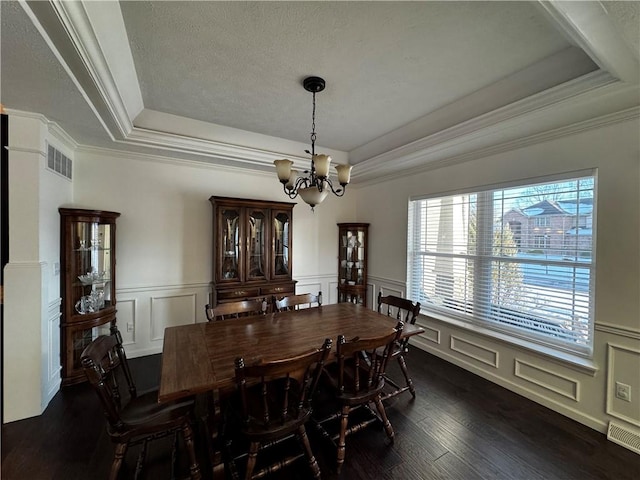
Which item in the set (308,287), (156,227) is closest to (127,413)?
(156,227)

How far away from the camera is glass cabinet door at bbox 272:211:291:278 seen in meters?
3.89

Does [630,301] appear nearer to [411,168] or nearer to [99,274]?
[411,168]

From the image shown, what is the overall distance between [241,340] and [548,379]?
9.31 feet

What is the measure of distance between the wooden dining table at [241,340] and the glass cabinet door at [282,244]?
3.88 feet

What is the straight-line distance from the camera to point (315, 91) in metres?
2.49

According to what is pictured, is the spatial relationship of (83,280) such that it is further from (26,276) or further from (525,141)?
(525,141)

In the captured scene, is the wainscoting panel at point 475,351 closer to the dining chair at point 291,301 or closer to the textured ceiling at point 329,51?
the dining chair at point 291,301

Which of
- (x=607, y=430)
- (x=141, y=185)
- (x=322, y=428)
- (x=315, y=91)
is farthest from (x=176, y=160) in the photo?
(x=607, y=430)

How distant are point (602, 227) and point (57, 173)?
4.99 meters

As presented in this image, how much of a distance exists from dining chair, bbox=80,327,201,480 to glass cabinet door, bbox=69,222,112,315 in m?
1.42

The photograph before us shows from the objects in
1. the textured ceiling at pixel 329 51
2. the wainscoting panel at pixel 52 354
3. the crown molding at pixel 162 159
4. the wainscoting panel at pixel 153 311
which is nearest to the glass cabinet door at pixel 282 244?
the crown molding at pixel 162 159

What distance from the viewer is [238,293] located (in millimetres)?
3535

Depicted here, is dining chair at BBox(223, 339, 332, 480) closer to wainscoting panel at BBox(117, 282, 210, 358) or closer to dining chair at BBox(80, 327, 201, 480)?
dining chair at BBox(80, 327, 201, 480)

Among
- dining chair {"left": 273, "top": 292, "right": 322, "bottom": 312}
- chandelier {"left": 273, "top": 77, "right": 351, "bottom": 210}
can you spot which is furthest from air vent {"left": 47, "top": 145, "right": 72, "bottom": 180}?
dining chair {"left": 273, "top": 292, "right": 322, "bottom": 312}
